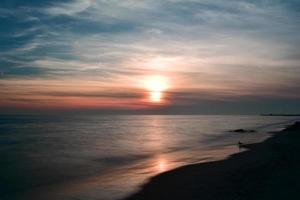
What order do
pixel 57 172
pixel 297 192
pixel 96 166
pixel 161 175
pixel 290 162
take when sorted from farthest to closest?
1. pixel 96 166
2. pixel 57 172
3. pixel 290 162
4. pixel 161 175
5. pixel 297 192

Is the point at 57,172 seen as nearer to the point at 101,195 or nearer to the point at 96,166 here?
the point at 96,166

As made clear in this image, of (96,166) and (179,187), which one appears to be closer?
(179,187)

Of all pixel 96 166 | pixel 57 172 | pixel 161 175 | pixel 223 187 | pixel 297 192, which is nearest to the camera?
pixel 297 192

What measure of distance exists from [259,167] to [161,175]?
6633 millimetres

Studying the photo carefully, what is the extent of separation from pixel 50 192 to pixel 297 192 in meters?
12.9

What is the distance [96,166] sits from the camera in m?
27.8

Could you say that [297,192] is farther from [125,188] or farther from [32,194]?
[32,194]

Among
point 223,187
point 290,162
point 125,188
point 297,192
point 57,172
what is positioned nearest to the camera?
point 297,192

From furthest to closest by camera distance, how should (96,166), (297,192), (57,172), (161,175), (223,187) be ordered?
(96,166) → (57,172) → (161,175) → (223,187) → (297,192)

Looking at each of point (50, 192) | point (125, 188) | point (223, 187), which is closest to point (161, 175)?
point (125, 188)

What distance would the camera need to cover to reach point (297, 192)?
1387 cm

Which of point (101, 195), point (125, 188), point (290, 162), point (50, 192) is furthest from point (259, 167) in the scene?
point (50, 192)

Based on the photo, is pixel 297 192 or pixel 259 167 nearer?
pixel 297 192

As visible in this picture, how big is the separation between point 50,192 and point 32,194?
0.96 metres
